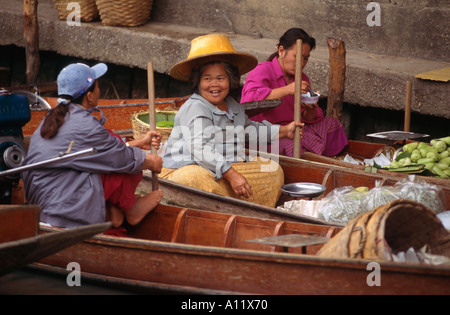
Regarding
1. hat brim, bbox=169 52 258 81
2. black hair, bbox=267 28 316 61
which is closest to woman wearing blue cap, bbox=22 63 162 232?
hat brim, bbox=169 52 258 81

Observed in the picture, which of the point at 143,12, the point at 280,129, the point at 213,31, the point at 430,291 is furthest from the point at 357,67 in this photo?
the point at 430,291

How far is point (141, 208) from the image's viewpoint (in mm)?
4355

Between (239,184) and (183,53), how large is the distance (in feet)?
13.7

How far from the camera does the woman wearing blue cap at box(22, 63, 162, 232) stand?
3.84 metres

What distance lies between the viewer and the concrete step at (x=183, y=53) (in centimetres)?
675

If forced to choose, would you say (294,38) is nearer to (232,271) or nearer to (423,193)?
(423,193)

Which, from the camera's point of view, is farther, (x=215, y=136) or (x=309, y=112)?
(x=309, y=112)

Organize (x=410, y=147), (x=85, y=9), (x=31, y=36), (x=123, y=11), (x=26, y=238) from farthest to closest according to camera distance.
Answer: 1. (x=85, y=9)
2. (x=31, y=36)
3. (x=123, y=11)
4. (x=410, y=147)
5. (x=26, y=238)

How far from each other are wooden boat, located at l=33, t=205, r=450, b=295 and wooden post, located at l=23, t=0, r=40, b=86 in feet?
19.2

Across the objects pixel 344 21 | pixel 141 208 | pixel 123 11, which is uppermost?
pixel 123 11

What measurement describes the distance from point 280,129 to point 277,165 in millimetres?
390

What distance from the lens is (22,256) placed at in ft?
10.8

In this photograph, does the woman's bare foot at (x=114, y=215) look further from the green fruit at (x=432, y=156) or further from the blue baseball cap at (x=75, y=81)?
the green fruit at (x=432, y=156)

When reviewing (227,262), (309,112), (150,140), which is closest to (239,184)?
(150,140)
